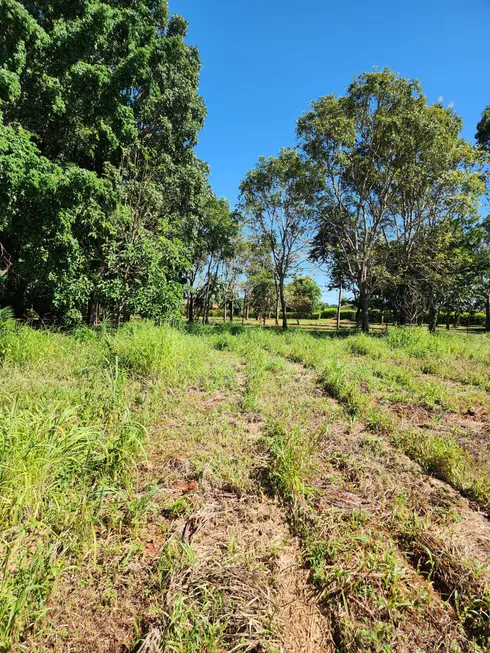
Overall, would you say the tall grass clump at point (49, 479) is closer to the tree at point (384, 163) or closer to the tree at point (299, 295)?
the tree at point (384, 163)

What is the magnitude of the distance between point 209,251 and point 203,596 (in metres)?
18.5

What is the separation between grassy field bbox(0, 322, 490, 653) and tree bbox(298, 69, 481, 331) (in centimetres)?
1019

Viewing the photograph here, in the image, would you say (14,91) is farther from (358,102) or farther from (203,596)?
(358,102)

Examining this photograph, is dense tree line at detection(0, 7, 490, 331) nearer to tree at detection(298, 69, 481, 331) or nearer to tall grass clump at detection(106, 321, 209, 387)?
tree at detection(298, 69, 481, 331)

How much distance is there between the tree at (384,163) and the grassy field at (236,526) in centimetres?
1019

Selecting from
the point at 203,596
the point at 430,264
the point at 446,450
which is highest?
the point at 430,264

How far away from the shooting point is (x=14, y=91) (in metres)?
5.58

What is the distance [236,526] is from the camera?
5.61ft

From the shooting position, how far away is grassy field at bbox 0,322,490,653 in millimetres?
1181

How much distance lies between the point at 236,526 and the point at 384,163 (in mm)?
12773

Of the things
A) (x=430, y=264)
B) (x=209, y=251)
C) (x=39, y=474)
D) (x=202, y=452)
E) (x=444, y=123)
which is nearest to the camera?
(x=39, y=474)

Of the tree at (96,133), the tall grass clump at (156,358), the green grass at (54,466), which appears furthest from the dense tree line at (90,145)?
the green grass at (54,466)

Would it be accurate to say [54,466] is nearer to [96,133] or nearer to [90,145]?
[96,133]

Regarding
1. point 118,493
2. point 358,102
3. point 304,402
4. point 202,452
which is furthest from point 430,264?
point 118,493
